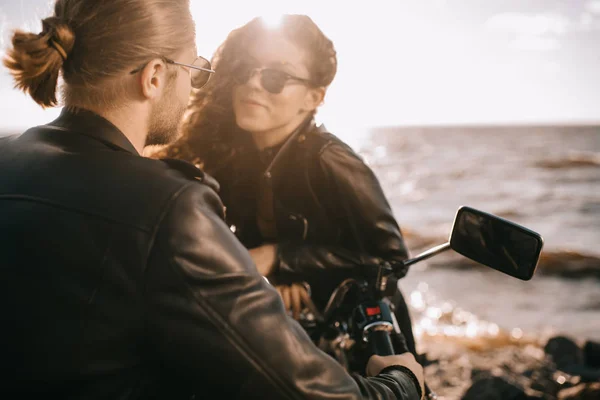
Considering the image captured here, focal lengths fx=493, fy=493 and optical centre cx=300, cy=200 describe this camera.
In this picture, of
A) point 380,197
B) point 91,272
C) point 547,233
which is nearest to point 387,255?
point 380,197

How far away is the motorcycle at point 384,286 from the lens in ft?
6.67

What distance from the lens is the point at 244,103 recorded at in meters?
3.17

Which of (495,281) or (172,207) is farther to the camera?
(495,281)

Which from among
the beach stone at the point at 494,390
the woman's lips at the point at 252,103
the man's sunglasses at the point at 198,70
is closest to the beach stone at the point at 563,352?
the beach stone at the point at 494,390

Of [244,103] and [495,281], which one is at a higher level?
[244,103]

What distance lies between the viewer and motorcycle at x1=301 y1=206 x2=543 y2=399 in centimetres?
203

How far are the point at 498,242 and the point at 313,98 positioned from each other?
63.7 inches

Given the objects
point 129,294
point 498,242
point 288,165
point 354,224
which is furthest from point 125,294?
point 288,165

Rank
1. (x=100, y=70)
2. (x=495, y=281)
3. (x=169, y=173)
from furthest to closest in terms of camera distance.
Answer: (x=495, y=281) < (x=100, y=70) < (x=169, y=173)

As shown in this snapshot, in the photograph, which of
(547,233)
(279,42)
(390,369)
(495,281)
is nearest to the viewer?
(390,369)

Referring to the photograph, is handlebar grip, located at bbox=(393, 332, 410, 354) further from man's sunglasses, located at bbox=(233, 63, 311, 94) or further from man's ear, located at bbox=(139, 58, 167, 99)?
man's sunglasses, located at bbox=(233, 63, 311, 94)

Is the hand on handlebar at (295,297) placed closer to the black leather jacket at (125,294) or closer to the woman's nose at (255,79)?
the woman's nose at (255,79)

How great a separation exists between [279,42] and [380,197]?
3.92 feet

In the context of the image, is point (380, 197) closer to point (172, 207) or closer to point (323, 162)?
point (323, 162)
